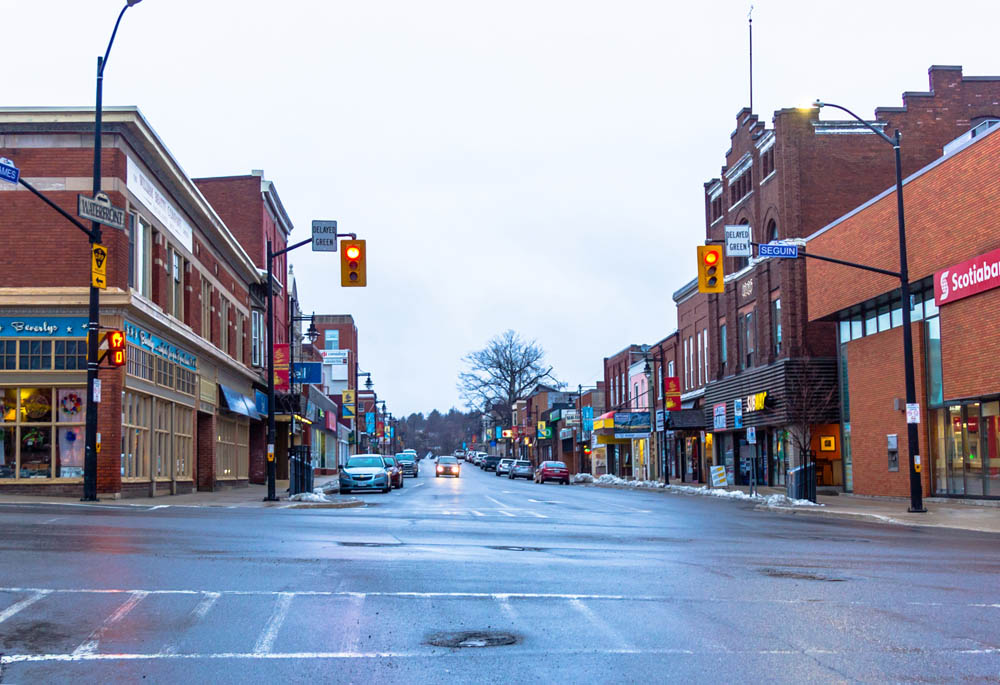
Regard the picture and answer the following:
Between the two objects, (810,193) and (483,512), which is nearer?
(483,512)

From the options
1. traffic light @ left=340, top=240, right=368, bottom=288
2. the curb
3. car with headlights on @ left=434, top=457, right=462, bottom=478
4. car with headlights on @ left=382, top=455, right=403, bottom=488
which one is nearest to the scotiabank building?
traffic light @ left=340, top=240, right=368, bottom=288

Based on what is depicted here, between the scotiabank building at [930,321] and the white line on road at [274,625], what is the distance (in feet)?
76.5

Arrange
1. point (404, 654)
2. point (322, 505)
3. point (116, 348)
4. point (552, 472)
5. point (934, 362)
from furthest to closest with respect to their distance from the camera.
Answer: point (552, 472) < point (934, 362) < point (322, 505) < point (116, 348) < point (404, 654)

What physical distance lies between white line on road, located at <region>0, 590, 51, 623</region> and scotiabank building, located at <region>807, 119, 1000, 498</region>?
24.8 meters

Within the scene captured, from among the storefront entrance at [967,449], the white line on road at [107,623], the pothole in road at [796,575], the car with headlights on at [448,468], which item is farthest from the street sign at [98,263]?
the car with headlights on at [448,468]

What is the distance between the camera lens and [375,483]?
42531 mm

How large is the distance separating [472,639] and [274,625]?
168cm

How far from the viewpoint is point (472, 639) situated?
8.34 metres

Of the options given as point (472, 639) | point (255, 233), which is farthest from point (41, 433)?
point (255, 233)

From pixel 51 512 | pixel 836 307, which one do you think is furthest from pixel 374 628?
pixel 836 307

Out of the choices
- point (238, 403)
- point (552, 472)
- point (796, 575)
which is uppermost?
point (238, 403)

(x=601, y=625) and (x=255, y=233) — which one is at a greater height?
(x=255, y=233)

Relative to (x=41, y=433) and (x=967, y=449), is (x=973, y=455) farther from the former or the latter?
(x=41, y=433)

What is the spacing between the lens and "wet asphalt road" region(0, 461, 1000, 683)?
7.42m
